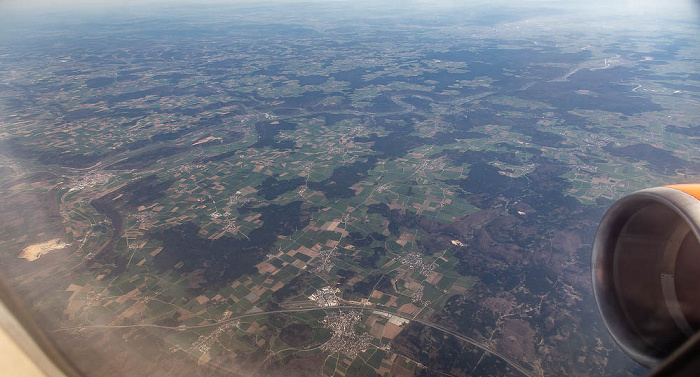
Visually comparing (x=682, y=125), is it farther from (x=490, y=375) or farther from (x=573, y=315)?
(x=490, y=375)

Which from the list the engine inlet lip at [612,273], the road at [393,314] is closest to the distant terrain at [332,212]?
the road at [393,314]

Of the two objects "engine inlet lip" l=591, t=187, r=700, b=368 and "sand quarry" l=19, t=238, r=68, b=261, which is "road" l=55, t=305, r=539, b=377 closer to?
"sand quarry" l=19, t=238, r=68, b=261

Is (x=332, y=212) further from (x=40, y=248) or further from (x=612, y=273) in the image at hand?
(x=612, y=273)

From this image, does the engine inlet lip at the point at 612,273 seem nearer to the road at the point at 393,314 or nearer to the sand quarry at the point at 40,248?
the road at the point at 393,314

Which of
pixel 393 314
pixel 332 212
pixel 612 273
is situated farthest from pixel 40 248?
pixel 612 273

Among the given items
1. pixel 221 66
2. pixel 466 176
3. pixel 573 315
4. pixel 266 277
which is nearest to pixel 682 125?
pixel 466 176

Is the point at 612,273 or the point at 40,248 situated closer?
the point at 612,273
